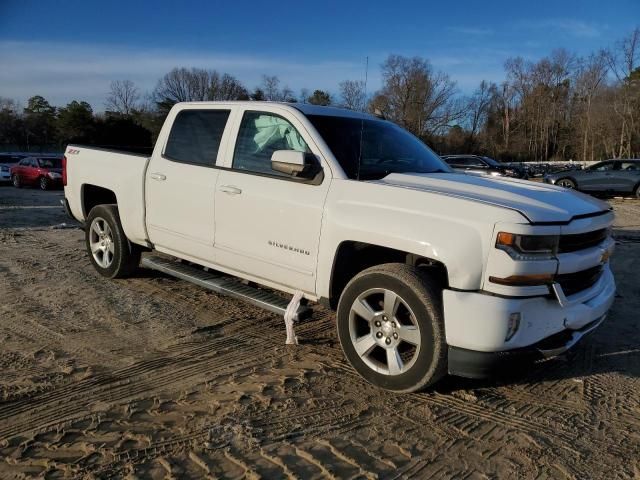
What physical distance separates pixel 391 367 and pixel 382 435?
0.57 m

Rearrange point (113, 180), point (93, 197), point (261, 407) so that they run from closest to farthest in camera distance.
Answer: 1. point (261, 407)
2. point (113, 180)
3. point (93, 197)

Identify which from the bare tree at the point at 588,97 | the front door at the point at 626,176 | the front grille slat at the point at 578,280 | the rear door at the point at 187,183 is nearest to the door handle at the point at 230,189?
the rear door at the point at 187,183

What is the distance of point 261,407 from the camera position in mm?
3305

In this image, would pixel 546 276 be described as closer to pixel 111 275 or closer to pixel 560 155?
pixel 111 275

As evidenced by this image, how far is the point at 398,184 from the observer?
3746 millimetres

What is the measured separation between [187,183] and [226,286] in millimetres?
1024

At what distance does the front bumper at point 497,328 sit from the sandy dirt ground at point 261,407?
0.42m

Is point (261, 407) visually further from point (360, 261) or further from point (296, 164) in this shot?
point (296, 164)

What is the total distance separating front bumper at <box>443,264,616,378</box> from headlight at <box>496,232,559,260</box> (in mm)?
257

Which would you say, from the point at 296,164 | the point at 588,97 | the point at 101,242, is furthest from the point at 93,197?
the point at 588,97

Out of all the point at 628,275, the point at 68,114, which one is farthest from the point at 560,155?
the point at 628,275

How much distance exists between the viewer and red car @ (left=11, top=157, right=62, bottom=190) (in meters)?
21.5

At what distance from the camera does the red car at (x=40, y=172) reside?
21.5 meters

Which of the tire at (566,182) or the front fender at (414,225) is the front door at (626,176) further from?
the front fender at (414,225)
